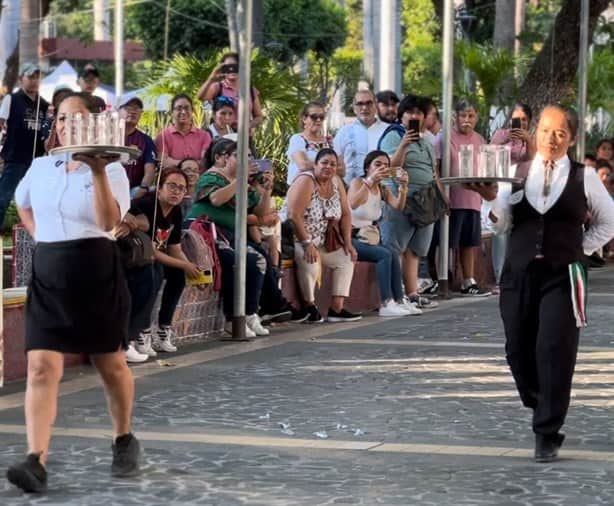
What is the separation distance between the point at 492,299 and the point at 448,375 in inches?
230

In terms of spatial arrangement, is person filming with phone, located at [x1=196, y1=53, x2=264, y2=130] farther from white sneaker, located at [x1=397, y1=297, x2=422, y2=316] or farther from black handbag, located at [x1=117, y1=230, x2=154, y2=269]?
black handbag, located at [x1=117, y1=230, x2=154, y2=269]

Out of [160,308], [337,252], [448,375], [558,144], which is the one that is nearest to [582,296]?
[558,144]

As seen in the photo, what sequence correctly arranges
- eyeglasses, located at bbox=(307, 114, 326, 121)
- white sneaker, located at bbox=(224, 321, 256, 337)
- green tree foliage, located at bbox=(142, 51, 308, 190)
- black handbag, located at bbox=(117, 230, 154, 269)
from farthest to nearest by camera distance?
green tree foliage, located at bbox=(142, 51, 308, 190)
eyeglasses, located at bbox=(307, 114, 326, 121)
white sneaker, located at bbox=(224, 321, 256, 337)
black handbag, located at bbox=(117, 230, 154, 269)

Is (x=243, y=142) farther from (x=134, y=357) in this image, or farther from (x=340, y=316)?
(x=340, y=316)

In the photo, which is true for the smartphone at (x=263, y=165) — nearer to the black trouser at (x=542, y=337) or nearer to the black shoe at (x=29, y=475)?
the black trouser at (x=542, y=337)

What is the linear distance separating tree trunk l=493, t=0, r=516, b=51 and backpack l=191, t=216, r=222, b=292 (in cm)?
1742

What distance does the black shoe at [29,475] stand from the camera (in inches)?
296

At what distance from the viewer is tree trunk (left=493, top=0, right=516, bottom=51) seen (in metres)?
30.3

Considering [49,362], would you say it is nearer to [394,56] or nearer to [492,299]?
[492,299]

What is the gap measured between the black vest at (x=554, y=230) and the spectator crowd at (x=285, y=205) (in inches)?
119

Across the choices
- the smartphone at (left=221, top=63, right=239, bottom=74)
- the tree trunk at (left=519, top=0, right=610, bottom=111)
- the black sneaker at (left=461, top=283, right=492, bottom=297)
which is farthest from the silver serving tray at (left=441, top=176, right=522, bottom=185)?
the tree trunk at (left=519, top=0, right=610, bottom=111)

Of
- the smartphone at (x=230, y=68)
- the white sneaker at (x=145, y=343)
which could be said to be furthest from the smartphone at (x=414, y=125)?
the white sneaker at (x=145, y=343)

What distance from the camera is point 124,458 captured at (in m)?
7.96

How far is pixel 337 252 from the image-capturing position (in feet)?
50.1
